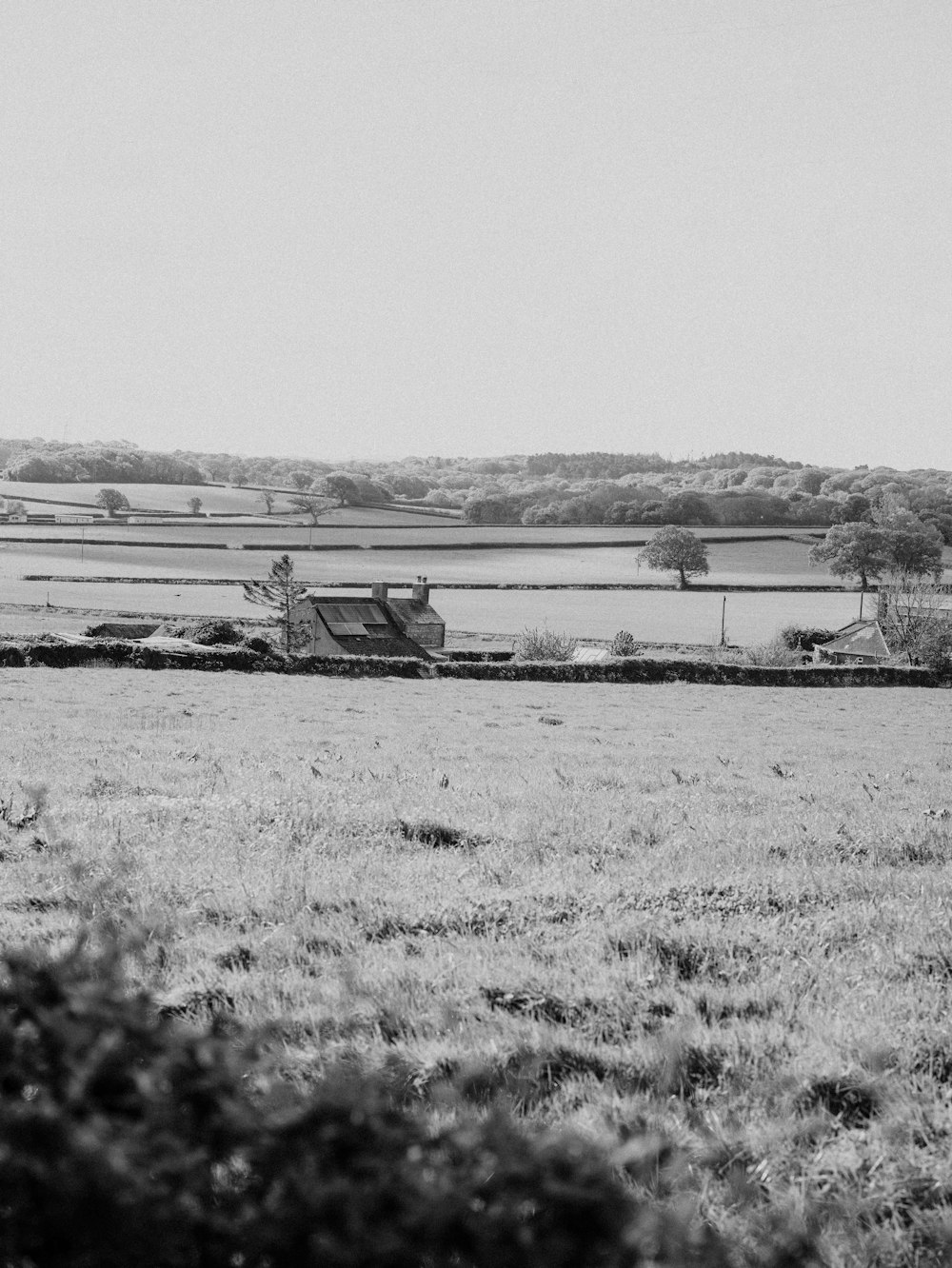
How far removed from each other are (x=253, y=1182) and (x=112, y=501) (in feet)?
515

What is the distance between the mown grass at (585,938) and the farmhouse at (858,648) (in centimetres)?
6678

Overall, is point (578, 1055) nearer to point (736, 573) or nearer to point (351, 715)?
point (351, 715)

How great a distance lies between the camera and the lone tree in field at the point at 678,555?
124250mm

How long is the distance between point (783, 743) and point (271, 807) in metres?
18.3

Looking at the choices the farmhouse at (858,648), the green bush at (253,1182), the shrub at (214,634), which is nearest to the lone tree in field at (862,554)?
the farmhouse at (858,648)

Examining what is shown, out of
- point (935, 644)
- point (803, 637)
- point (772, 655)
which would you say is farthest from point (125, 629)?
point (935, 644)

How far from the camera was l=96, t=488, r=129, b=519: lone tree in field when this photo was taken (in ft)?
490

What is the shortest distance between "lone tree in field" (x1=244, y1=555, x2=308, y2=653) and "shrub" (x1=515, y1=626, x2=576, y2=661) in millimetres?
16211

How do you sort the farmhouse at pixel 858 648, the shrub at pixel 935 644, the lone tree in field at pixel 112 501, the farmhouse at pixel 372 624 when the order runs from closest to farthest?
the shrub at pixel 935 644 < the farmhouse at pixel 372 624 < the farmhouse at pixel 858 648 < the lone tree in field at pixel 112 501

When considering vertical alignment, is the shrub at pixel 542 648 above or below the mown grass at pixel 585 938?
below

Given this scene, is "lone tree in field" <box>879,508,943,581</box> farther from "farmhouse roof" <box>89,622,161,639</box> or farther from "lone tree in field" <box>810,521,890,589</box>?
"farmhouse roof" <box>89,622,161,639</box>

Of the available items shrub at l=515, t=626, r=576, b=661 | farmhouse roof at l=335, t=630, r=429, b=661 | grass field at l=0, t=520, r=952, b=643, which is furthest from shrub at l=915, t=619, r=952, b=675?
farmhouse roof at l=335, t=630, r=429, b=661

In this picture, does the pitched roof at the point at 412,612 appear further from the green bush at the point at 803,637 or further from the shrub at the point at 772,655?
the green bush at the point at 803,637

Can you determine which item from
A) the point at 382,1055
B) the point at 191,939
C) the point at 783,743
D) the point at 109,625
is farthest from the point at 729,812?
the point at 109,625
